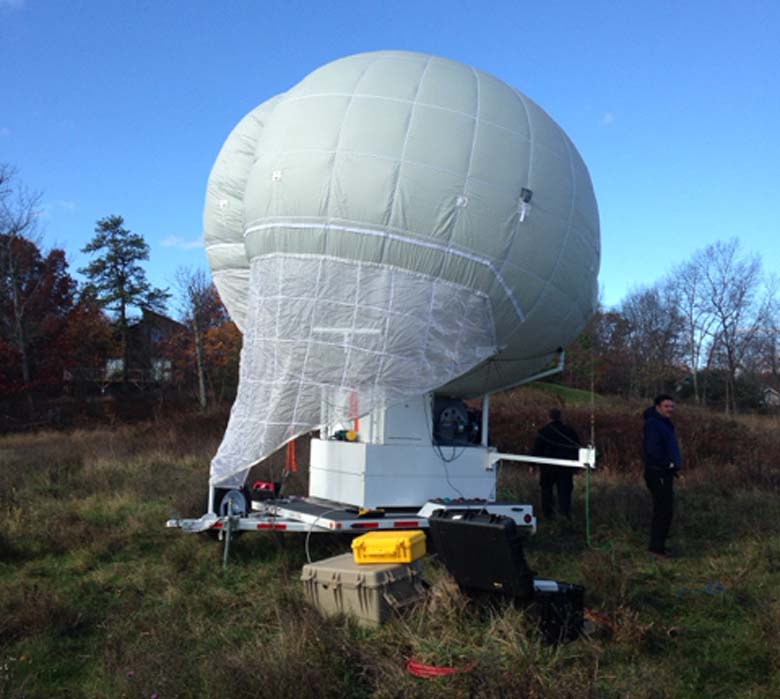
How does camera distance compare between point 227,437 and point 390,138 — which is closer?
point 390,138

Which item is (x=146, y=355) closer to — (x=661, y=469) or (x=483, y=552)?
(x=661, y=469)

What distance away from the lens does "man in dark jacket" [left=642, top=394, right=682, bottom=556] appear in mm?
8133

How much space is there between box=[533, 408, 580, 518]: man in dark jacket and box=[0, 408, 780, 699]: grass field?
37cm

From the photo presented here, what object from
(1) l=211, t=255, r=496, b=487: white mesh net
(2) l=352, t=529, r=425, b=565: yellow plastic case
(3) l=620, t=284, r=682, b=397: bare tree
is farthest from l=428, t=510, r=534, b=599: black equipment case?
(3) l=620, t=284, r=682, b=397: bare tree

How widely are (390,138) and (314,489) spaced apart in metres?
3.97

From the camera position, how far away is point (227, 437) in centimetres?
782

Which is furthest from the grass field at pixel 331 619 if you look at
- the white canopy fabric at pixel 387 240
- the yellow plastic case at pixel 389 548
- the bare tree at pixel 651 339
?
the bare tree at pixel 651 339

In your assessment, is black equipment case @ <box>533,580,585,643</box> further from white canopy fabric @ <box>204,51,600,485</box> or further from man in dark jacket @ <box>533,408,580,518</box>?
man in dark jacket @ <box>533,408,580,518</box>

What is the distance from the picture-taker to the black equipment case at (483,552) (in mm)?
5070

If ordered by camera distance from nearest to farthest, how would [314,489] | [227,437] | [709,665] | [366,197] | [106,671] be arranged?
[106,671] < [709,665] < [366,197] < [227,437] < [314,489]

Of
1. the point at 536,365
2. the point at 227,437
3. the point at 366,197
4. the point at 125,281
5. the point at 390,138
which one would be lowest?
the point at 227,437

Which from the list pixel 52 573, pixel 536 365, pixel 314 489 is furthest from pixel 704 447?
pixel 52 573

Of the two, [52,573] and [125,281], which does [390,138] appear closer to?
[52,573]

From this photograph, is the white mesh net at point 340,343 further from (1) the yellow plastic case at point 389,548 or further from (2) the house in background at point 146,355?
(2) the house in background at point 146,355
